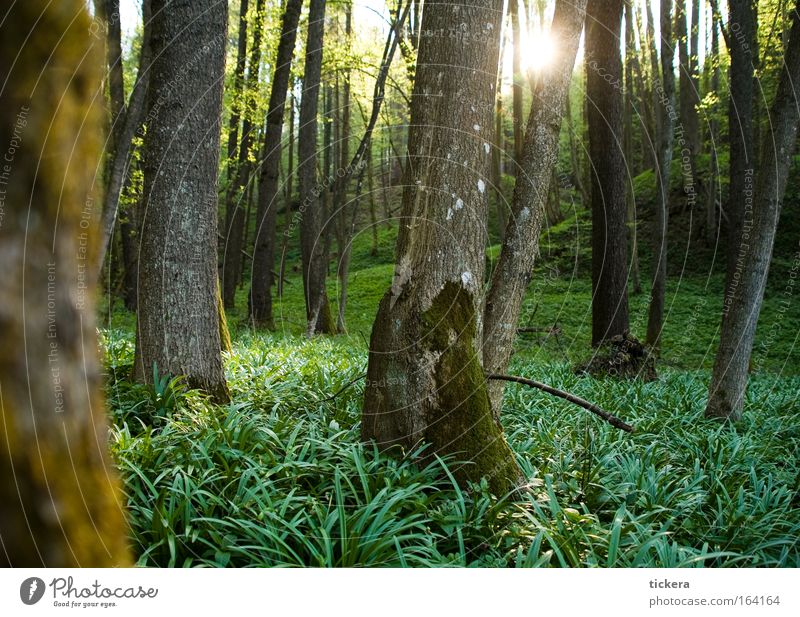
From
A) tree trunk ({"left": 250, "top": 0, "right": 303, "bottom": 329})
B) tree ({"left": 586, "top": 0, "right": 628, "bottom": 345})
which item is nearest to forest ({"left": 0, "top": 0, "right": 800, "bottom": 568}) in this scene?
tree ({"left": 586, "top": 0, "right": 628, "bottom": 345})

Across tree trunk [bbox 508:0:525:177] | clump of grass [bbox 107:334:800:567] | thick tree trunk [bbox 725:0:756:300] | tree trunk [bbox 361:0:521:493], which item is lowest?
clump of grass [bbox 107:334:800:567]

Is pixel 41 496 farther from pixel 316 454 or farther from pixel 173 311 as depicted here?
pixel 173 311

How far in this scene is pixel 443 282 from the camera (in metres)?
2.75

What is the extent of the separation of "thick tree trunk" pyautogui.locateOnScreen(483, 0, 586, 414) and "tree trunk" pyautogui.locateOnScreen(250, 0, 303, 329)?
6.13 metres

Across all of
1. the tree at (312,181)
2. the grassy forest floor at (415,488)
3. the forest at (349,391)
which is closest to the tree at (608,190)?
the forest at (349,391)

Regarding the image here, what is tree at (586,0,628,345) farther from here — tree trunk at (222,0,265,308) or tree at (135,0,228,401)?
tree trunk at (222,0,265,308)

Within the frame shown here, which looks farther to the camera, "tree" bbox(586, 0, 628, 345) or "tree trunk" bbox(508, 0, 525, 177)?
"tree trunk" bbox(508, 0, 525, 177)

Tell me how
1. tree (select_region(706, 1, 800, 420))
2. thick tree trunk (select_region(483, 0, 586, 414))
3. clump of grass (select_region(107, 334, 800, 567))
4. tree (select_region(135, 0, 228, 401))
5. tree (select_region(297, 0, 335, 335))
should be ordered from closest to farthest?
clump of grass (select_region(107, 334, 800, 567))
thick tree trunk (select_region(483, 0, 586, 414))
tree (select_region(135, 0, 228, 401))
tree (select_region(706, 1, 800, 420))
tree (select_region(297, 0, 335, 335))

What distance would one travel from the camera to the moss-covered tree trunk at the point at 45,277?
A: 1.00m

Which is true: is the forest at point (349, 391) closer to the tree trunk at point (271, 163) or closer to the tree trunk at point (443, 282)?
the tree trunk at point (443, 282)

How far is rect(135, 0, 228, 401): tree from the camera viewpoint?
3.74 m

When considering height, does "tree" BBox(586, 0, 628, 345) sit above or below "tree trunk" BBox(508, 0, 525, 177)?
below

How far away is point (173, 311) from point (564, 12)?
11.0 ft

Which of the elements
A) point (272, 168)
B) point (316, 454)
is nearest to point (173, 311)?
point (316, 454)
